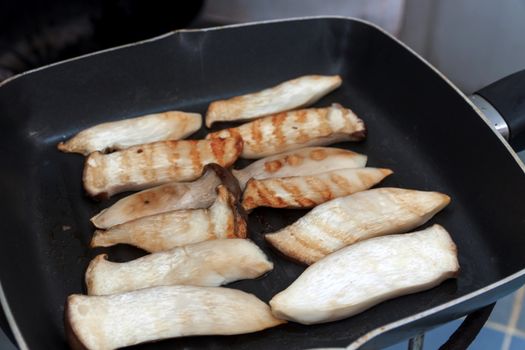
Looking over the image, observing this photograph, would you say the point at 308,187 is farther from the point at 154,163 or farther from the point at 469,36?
the point at 469,36

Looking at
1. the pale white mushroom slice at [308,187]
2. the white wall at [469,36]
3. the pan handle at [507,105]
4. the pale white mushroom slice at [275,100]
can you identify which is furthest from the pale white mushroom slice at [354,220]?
the white wall at [469,36]

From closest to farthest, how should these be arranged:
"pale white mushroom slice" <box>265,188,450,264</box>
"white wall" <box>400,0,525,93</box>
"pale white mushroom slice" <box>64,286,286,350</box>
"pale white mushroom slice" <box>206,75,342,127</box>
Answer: "pale white mushroom slice" <box>64,286,286,350</box> < "pale white mushroom slice" <box>265,188,450,264</box> < "pale white mushroom slice" <box>206,75,342,127</box> < "white wall" <box>400,0,525,93</box>

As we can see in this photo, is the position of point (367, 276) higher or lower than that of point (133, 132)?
lower

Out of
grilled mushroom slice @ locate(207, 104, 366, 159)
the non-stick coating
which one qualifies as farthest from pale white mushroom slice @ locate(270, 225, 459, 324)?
grilled mushroom slice @ locate(207, 104, 366, 159)

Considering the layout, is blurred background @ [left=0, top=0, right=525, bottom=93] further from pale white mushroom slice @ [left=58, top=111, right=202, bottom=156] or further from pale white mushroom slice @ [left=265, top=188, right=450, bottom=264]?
pale white mushroom slice @ [left=265, top=188, right=450, bottom=264]

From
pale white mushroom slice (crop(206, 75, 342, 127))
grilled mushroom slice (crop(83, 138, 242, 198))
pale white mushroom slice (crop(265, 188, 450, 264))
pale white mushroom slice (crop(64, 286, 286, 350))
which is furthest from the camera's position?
pale white mushroom slice (crop(206, 75, 342, 127))

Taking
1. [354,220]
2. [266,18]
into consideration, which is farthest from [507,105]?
[266,18]

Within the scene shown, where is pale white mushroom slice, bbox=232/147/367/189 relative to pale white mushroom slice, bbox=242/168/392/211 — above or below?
above
